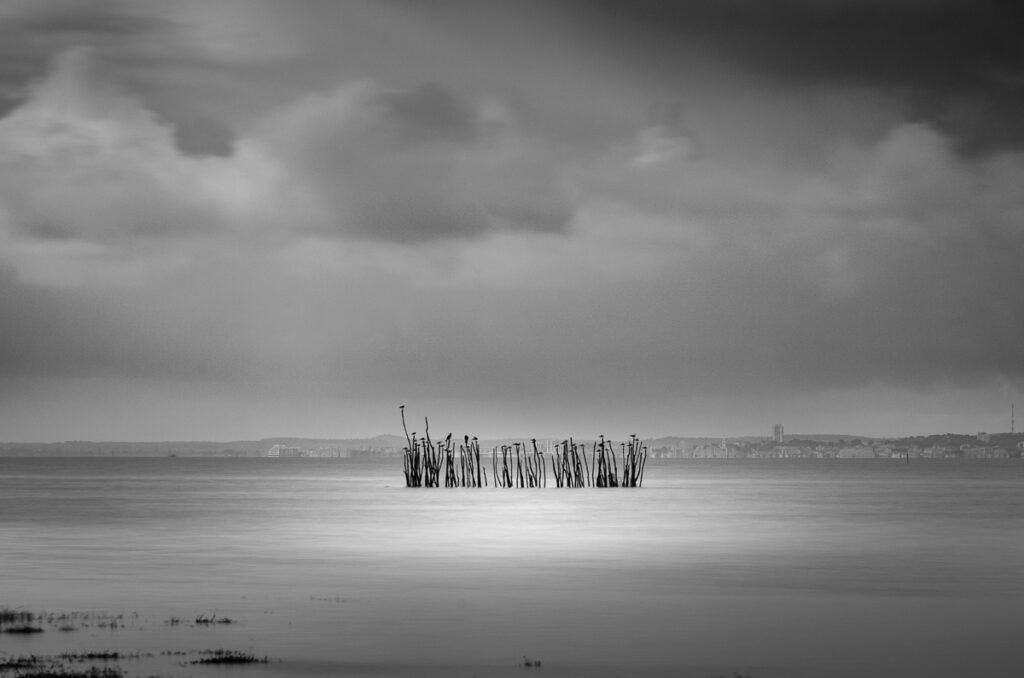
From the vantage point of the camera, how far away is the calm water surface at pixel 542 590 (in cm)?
1673

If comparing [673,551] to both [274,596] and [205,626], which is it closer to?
[274,596]

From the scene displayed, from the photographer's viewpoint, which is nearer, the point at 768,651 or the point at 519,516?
the point at 768,651

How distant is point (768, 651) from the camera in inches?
679

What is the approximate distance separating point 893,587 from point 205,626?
552 inches

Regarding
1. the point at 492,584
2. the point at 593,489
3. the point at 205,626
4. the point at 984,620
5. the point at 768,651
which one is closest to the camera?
the point at 768,651

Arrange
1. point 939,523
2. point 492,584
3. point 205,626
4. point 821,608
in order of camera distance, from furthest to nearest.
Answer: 1. point 939,523
2. point 492,584
3. point 821,608
4. point 205,626

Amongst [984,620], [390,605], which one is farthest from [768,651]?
[390,605]

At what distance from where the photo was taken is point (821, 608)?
22359mm

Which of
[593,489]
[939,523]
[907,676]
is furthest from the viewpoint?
[593,489]

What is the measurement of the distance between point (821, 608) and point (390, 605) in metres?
6.97

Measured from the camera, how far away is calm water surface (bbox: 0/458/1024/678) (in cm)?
1673

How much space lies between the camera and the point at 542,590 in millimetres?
25250

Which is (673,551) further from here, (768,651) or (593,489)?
(593,489)

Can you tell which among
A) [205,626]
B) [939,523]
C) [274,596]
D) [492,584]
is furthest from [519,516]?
[205,626]
